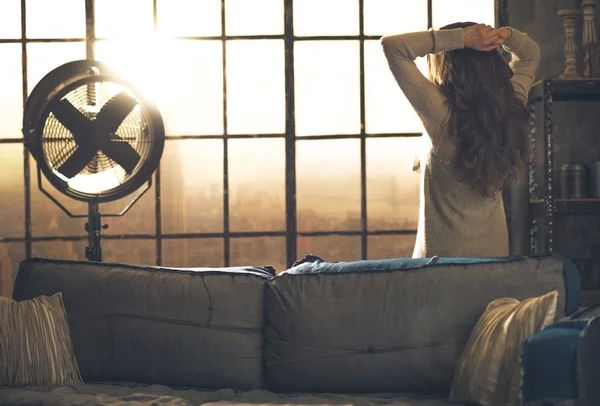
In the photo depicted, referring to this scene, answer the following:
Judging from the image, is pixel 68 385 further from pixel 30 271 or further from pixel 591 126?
pixel 591 126

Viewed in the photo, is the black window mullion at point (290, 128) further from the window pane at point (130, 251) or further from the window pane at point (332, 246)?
the window pane at point (130, 251)

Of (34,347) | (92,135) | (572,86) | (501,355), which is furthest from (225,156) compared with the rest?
(501,355)

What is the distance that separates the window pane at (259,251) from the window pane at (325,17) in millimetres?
1067

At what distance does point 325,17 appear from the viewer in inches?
180

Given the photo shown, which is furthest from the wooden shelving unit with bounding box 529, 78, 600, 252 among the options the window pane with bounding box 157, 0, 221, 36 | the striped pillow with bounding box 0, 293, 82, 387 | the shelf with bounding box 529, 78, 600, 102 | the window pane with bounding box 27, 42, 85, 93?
the window pane with bounding box 27, 42, 85, 93

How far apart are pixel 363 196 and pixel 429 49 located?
5.94ft

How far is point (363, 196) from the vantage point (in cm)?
459

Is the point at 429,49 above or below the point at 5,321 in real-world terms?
above

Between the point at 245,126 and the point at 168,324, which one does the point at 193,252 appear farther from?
the point at 168,324

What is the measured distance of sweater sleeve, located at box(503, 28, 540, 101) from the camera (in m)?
3.13

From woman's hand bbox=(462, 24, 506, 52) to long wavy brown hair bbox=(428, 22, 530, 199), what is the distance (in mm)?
32

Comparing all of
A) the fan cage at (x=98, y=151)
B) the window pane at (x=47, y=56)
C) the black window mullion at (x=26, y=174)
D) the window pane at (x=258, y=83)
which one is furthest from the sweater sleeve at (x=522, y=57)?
the black window mullion at (x=26, y=174)

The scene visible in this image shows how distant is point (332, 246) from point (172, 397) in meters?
2.20

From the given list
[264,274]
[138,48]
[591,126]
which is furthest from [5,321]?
[591,126]
